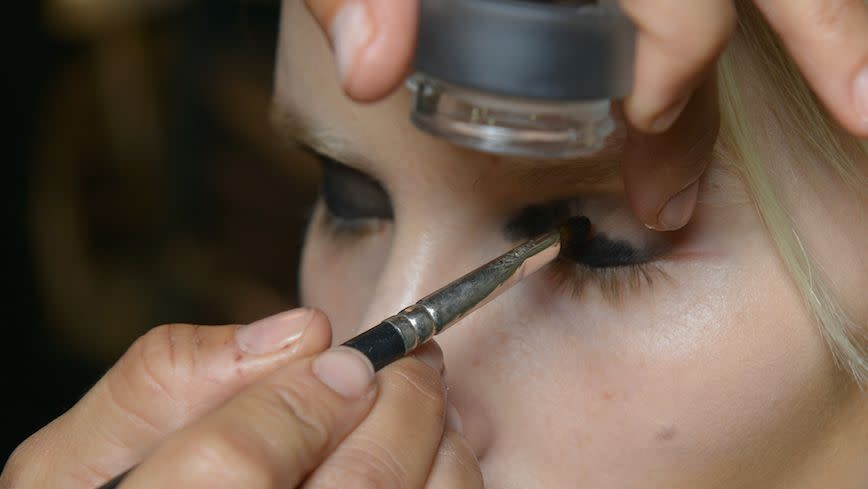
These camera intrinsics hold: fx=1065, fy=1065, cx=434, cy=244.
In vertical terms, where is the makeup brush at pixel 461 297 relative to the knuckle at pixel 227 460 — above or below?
above

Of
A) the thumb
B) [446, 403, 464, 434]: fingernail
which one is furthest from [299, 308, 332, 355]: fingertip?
[446, 403, 464, 434]: fingernail

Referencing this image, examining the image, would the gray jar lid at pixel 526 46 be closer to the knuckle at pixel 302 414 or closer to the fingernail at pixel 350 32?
the fingernail at pixel 350 32

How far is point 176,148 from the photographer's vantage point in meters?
2.33

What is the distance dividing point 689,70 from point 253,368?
319 millimetres

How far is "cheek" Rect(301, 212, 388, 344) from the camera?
0.91 metres

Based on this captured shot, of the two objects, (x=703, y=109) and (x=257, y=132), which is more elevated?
(x=703, y=109)

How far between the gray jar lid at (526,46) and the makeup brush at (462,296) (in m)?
0.20

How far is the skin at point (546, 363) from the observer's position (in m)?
0.64

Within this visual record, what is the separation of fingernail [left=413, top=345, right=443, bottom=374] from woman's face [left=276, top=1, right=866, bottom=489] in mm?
67

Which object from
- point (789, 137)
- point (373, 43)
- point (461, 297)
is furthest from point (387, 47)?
point (789, 137)

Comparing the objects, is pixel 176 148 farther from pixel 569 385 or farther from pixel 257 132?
pixel 569 385

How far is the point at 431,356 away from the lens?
696 mm

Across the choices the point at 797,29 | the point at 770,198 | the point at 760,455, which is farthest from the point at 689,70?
the point at 760,455

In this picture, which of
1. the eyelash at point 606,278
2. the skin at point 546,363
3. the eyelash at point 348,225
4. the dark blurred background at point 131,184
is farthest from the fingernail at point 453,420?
the dark blurred background at point 131,184
